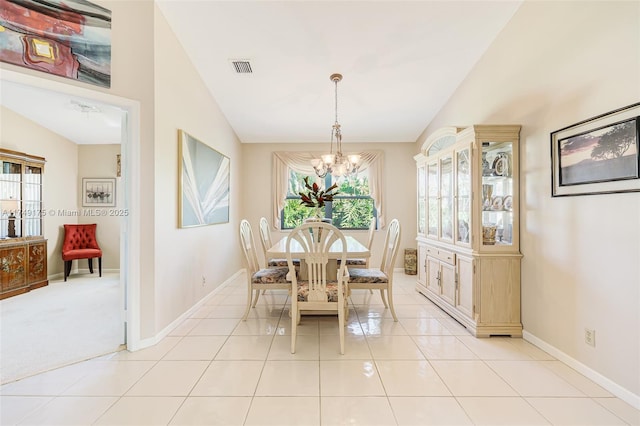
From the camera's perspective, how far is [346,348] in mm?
2377

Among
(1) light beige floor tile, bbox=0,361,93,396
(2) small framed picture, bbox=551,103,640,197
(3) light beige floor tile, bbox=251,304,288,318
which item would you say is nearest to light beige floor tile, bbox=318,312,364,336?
(3) light beige floor tile, bbox=251,304,288,318

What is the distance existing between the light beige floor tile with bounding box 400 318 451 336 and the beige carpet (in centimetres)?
269

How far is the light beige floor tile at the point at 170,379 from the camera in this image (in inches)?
70.7

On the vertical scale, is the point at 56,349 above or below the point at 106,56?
below

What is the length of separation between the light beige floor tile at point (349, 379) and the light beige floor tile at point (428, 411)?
6.1 inches

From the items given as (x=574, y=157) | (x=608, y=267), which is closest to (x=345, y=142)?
(x=574, y=157)

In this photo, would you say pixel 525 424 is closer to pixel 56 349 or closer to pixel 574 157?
pixel 574 157

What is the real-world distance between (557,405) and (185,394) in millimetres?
2316

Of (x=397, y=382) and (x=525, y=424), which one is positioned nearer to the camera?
(x=525, y=424)

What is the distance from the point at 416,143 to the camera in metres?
5.38

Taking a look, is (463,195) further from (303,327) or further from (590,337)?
(303,327)

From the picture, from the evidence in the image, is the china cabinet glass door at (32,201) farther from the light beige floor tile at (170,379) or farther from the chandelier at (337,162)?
the chandelier at (337,162)

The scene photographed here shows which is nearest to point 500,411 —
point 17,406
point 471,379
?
point 471,379

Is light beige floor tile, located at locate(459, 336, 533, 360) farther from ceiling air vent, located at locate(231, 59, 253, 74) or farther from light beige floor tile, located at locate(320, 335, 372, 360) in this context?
ceiling air vent, located at locate(231, 59, 253, 74)
